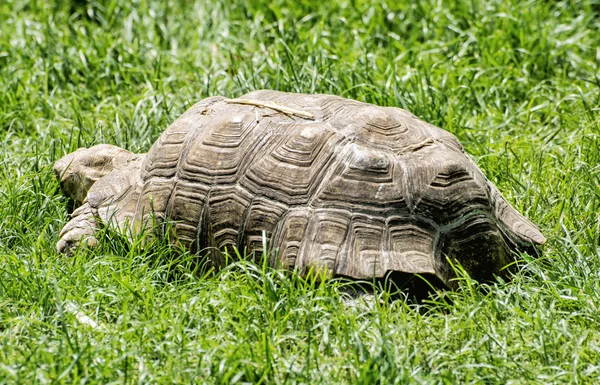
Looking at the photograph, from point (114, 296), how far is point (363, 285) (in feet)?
3.59

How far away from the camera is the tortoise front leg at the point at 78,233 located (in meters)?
4.42

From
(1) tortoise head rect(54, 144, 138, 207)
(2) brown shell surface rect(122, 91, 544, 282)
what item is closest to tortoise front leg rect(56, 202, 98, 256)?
(2) brown shell surface rect(122, 91, 544, 282)

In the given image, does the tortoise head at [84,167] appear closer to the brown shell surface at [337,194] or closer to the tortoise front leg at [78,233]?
the tortoise front leg at [78,233]

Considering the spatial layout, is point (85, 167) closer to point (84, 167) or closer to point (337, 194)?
point (84, 167)

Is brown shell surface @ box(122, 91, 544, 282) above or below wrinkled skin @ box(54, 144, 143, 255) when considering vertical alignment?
above

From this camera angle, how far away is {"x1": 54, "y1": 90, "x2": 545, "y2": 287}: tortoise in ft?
13.2

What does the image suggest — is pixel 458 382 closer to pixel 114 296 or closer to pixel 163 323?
pixel 163 323

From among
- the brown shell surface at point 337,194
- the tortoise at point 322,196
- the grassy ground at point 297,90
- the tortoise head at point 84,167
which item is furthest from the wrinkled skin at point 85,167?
the brown shell surface at point 337,194

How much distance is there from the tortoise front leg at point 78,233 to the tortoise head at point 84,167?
36cm

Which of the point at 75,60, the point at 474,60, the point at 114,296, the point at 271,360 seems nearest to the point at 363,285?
the point at 271,360

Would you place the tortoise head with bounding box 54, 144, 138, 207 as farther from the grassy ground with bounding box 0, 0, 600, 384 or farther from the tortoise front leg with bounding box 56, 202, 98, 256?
the tortoise front leg with bounding box 56, 202, 98, 256

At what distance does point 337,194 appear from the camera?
4.09 metres

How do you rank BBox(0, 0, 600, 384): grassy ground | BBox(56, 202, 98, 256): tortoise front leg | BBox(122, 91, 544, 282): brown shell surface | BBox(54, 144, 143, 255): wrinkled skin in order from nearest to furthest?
BBox(0, 0, 600, 384): grassy ground
BBox(122, 91, 544, 282): brown shell surface
BBox(56, 202, 98, 256): tortoise front leg
BBox(54, 144, 143, 255): wrinkled skin

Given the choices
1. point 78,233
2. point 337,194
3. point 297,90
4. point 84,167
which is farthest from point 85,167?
point 337,194
